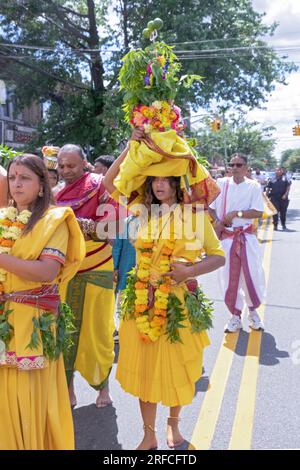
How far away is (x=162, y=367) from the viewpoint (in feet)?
11.1

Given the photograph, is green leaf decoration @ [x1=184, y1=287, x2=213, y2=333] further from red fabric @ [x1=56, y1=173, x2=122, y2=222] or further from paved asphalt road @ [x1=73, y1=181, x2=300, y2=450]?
red fabric @ [x1=56, y1=173, x2=122, y2=222]

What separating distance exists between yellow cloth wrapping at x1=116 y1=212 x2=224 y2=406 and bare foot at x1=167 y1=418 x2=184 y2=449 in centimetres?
36

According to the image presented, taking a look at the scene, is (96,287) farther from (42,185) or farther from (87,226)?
(42,185)

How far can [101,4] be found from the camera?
71.0ft

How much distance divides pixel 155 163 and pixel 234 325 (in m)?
3.44

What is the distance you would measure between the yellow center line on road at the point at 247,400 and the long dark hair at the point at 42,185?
2.04 m

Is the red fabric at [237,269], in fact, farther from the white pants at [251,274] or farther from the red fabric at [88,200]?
the red fabric at [88,200]

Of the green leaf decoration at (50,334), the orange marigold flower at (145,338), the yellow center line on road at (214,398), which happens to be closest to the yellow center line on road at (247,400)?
the yellow center line on road at (214,398)

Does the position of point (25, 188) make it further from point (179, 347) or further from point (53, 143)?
point (53, 143)

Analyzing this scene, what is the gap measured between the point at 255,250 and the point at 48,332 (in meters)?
3.97

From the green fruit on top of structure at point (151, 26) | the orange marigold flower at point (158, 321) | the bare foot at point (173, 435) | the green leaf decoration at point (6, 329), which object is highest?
the green fruit on top of structure at point (151, 26)

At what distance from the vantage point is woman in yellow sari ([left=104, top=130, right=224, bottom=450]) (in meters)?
3.39

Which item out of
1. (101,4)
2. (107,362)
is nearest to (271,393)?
(107,362)

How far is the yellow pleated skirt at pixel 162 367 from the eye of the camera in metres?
3.39
